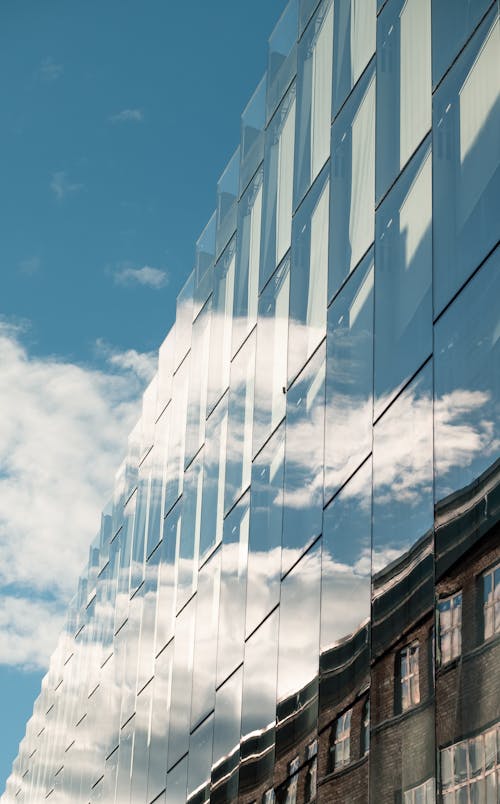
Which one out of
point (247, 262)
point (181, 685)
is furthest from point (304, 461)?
point (181, 685)

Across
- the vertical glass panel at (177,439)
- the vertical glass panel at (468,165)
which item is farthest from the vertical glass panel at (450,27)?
the vertical glass panel at (177,439)

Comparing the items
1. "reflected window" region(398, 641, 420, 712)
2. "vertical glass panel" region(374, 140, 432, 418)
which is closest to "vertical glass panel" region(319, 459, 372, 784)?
"reflected window" region(398, 641, 420, 712)

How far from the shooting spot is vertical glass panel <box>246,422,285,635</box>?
2136 centimetres

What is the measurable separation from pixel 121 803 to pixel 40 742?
20.0m

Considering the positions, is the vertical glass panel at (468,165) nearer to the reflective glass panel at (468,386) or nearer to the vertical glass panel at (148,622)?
the reflective glass panel at (468,386)

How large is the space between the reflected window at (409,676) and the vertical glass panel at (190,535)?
13278 mm

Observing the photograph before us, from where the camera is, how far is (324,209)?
21328 millimetres

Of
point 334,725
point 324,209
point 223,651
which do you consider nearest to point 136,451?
point 223,651

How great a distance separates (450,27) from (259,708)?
10.8 meters

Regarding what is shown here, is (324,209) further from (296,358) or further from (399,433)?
(399,433)

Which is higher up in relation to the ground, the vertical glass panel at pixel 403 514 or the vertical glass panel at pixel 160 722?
the vertical glass panel at pixel 160 722

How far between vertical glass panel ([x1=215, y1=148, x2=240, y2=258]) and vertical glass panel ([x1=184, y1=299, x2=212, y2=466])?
Result: 1575 millimetres

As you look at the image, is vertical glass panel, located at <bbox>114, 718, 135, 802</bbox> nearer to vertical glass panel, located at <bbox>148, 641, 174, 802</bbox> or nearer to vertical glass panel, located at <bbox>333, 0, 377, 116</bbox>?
vertical glass panel, located at <bbox>148, 641, 174, 802</bbox>

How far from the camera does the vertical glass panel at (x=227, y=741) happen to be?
22281 mm
